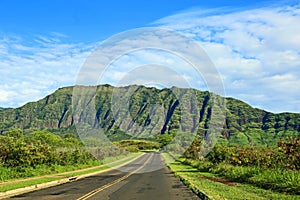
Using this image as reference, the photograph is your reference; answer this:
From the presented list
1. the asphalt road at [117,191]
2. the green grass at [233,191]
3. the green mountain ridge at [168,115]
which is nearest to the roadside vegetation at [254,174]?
the green grass at [233,191]

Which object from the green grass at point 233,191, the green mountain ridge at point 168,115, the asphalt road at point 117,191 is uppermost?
the green mountain ridge at point 168,115

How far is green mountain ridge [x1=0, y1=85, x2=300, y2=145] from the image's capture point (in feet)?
162

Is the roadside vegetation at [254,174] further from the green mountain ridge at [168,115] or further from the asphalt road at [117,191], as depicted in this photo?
the green mountain ridge at [168,115]

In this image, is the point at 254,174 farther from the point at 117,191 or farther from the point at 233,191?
the point at 117,191

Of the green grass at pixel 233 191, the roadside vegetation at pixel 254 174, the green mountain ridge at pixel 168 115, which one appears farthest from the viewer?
the green mountain ridge at pixel 168 115

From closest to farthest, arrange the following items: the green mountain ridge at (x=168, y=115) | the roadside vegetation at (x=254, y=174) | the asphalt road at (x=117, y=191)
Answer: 1. the asphalt road at (x=117, y=191)
2. the roadside vegetation at (x=254, y=174)
3. the green mountain ridge at (x=168, y=115)

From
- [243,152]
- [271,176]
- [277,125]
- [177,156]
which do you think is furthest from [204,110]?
[271,176]

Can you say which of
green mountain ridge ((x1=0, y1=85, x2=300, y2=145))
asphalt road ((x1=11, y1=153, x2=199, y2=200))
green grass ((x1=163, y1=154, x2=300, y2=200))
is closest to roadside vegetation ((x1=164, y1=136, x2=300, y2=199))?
green grass ((x1=163, y1=154, x2=300, y2=200))

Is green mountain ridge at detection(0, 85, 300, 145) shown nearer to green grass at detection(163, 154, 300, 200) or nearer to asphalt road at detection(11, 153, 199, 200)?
asphalt road at detection(11, 153, 199, 200)

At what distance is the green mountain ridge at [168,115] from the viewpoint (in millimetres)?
49312

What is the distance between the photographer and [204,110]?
135m

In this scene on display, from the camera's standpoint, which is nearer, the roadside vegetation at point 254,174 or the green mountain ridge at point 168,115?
the roadside vegetation at point 254,174

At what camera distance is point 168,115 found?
116250mm

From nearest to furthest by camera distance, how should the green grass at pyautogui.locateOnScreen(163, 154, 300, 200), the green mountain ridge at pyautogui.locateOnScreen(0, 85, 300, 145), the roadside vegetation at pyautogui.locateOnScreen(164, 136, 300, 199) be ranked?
the green grass at pyautogui.locateOnScreen(163, 154, 300, 200) < the roadside vegetation at pyautogui.locateOnScreen(164, 136, 300, 199) < the green mountain ridge at pyautogui.locateOnScreen(0, 85, 300, 145)
